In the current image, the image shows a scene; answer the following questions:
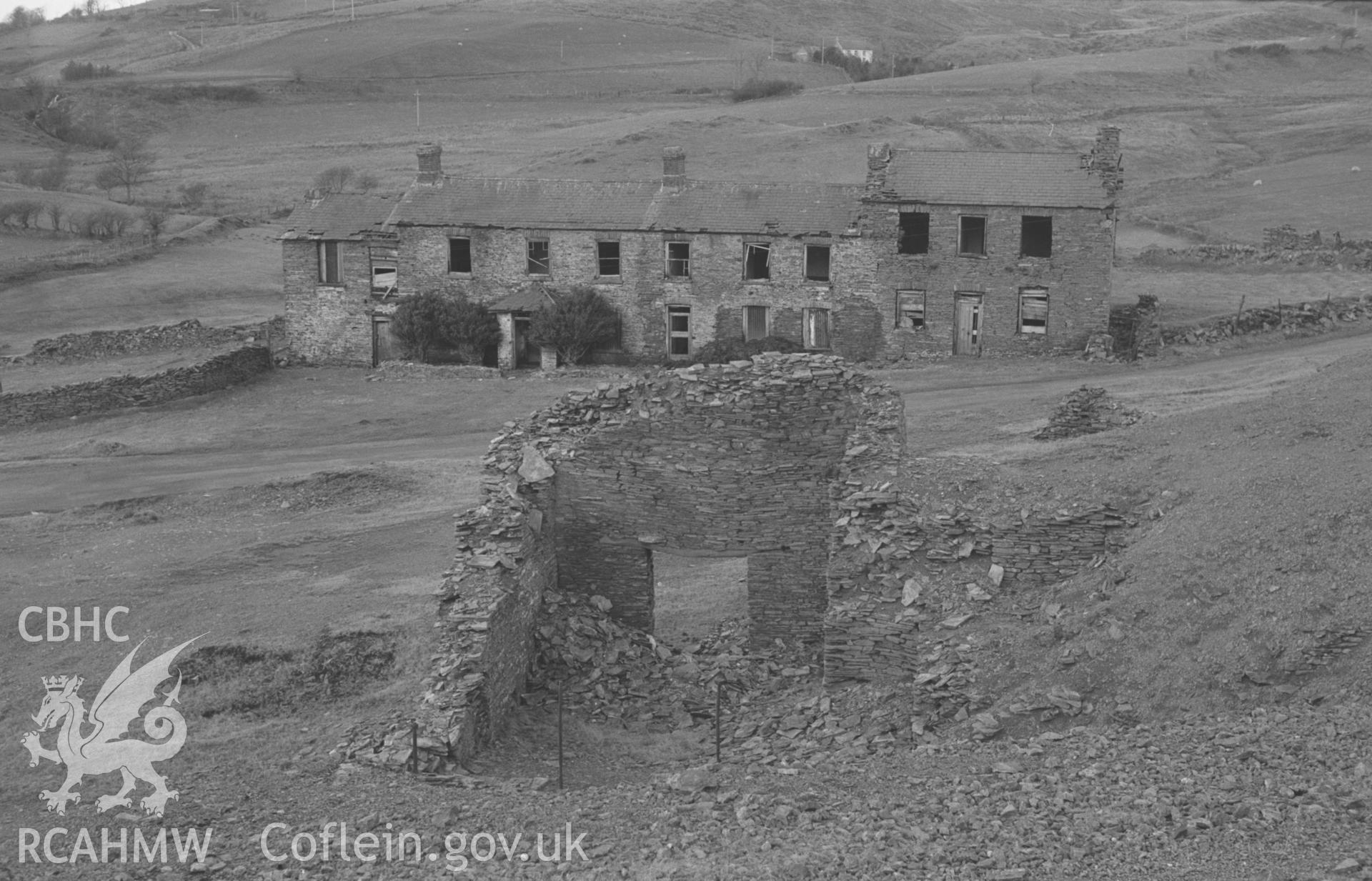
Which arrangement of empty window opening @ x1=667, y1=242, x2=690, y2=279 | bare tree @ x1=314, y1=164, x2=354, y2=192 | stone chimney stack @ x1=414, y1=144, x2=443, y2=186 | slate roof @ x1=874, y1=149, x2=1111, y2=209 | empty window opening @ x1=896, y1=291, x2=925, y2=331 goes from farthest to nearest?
bare tree @ x1=314, y1=164, x2=354, y2=192, stone chimney stack @ x1=414, y1=144, x2=443, y2=186, empty window opening @ x1=667, y1=242, x2=690, y2=279, empty window opening @ x1=896, y1=291, x2=925, y2=331, slate roof @ x1=874, y1=149, x2=1111, y2=209

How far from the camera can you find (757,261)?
180ft

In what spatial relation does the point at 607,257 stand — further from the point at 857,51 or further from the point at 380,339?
the point at 857,51

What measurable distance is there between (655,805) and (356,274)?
1764 inches

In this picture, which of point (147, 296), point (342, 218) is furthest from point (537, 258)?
point (147, 296)

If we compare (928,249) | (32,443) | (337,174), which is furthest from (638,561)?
(337,174)

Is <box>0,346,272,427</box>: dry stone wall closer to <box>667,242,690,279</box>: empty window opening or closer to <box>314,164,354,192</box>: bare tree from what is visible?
<box>667,242,690,279</box>: empty window opening

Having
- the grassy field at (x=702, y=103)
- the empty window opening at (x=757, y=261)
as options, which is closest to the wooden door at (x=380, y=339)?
the empty window opening at (x=757, y=261)

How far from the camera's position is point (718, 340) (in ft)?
179

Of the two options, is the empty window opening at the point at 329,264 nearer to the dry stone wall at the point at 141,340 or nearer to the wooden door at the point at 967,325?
the dry stone wall at the point at 141,340

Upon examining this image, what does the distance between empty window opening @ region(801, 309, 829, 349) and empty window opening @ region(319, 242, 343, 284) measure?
17.6 m

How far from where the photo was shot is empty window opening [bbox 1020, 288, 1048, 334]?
52156mm

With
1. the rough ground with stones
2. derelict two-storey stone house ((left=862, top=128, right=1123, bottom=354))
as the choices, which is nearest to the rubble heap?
the rough ground with stones

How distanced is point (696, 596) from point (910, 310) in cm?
2851

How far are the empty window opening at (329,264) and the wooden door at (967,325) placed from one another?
74.8 feet
